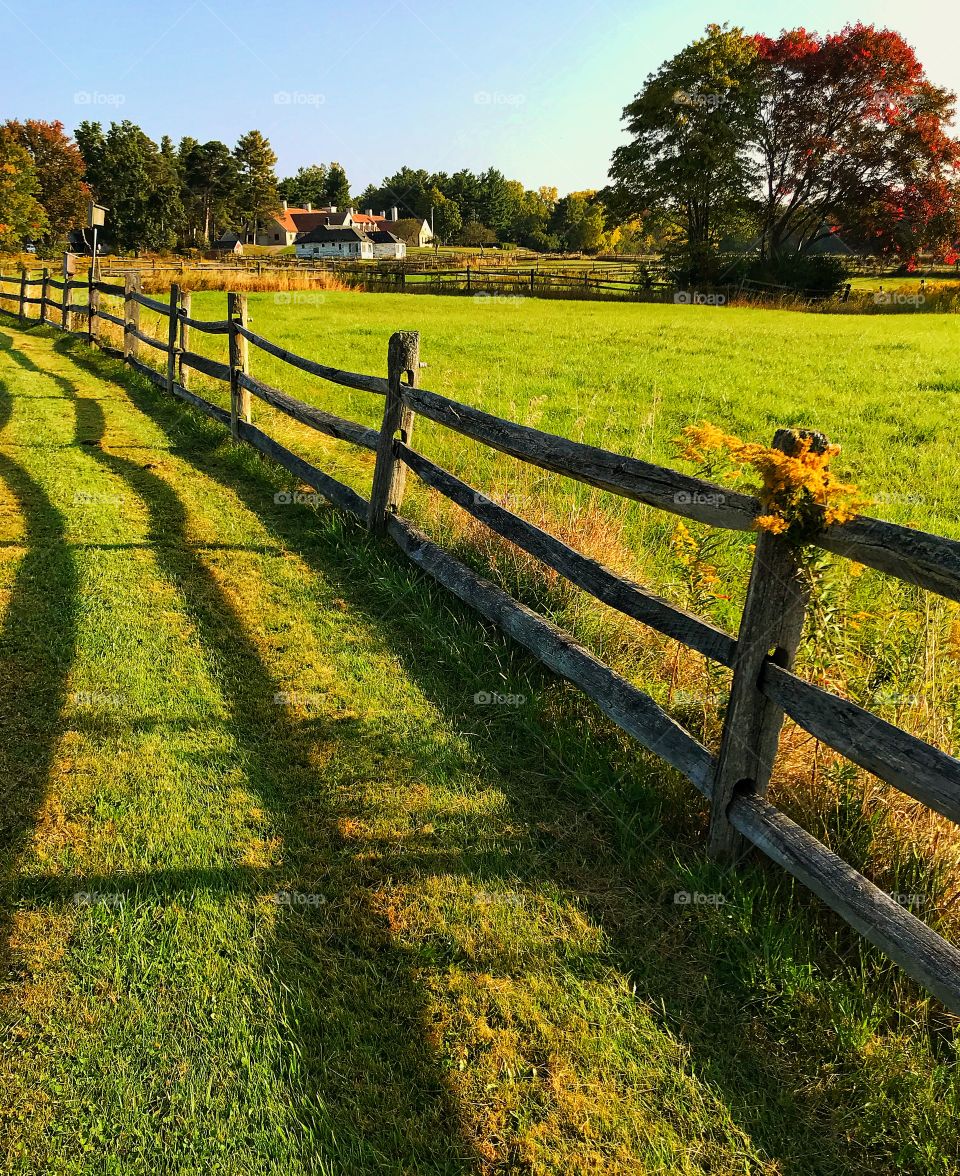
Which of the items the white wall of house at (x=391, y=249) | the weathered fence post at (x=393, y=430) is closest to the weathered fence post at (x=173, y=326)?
the weathered fence post at (x=393, y=430)

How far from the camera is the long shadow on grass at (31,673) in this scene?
2979 mm

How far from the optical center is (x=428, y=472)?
211 inches

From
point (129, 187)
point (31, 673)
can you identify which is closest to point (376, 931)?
point (31, 673)

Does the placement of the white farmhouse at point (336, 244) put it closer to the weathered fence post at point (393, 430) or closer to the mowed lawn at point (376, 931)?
the weathered fence post at point (393, 430)

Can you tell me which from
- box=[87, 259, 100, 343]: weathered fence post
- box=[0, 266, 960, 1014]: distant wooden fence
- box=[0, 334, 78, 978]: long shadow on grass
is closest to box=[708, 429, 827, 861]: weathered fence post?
box=[0, 266, 960, 1014]: distant wooden fence

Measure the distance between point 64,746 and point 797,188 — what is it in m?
44.8

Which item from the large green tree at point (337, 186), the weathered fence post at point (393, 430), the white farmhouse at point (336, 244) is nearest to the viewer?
the weathered fence post at point (393, 430)

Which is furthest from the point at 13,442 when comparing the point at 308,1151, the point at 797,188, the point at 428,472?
the point at 797,188

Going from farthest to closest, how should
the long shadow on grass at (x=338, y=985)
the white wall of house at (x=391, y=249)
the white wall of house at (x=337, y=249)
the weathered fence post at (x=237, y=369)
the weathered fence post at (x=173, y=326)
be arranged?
1. the white wall of house at (x=391, y=249)
2. the white wall of house at (x=337, y=249)
3. the weathered fence post at (x=173, y=326)
4. the weathered fence post at (x=237, y=369)
5. the long shadow on grass at (x=338, y=985)

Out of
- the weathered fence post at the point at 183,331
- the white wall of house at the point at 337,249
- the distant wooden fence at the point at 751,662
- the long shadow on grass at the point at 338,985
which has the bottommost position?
the long shadow on grass at the point at 338,985

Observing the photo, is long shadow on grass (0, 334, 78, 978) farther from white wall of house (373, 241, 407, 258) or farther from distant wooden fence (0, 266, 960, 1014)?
white wall of house (373, 241, 407, 258)

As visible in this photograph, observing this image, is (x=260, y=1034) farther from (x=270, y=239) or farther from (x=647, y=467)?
(x=270, y=239)

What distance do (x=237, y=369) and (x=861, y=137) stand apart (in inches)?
1628

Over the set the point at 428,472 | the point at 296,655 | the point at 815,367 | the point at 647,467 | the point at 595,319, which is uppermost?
the point at 595,319
